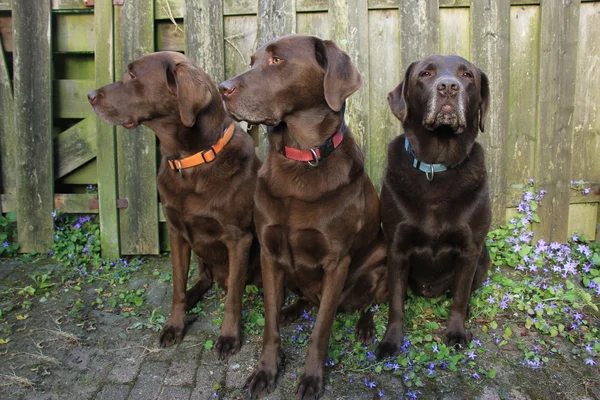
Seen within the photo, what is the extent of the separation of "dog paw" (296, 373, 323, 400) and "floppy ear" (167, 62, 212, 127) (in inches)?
59.4

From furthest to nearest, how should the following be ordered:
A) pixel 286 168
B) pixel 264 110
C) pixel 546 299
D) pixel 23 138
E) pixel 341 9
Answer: pixel 23 138
pixel 341 9
pixel 546 299
pixel 286 168
pixel 264 110

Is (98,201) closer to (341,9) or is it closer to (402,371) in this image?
(341,9)

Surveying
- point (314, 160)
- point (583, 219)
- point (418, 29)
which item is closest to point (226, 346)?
point (314, 160)

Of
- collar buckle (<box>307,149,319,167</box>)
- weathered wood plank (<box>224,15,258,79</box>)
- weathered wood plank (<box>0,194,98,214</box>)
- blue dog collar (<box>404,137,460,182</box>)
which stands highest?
weathered wood plank (<box>224,15,258,79</box>)

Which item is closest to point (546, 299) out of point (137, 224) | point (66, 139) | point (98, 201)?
point (137, 224)

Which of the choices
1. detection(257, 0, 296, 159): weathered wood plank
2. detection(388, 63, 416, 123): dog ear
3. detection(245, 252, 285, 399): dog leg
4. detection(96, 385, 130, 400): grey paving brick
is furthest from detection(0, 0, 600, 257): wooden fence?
detection(96, 385, 130, 400): grey paving brick

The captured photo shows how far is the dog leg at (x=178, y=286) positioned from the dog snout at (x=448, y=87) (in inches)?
70.9

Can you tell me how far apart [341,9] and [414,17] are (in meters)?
0.56

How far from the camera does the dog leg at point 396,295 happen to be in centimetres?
322

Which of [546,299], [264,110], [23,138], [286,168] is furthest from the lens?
[23,138]

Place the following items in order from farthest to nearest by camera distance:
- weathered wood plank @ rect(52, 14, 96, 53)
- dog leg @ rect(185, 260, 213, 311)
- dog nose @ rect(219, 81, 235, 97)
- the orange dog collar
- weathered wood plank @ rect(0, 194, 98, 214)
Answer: weathered wood plank @ rect(0, 194, 98, 214), weathered wood plank @ rect(52, 14, 96, 53), dog leg @ rect(185, 260, 213, 311), the orange dog collar, dog nose @ rect(219, 81, 235, 97)

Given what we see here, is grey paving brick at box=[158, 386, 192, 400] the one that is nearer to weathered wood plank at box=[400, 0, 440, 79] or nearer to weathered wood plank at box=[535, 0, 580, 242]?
weathered wood plank at box=[400, 0, 440, 79]

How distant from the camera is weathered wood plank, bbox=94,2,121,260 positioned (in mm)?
4188

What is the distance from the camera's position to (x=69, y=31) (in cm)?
443
